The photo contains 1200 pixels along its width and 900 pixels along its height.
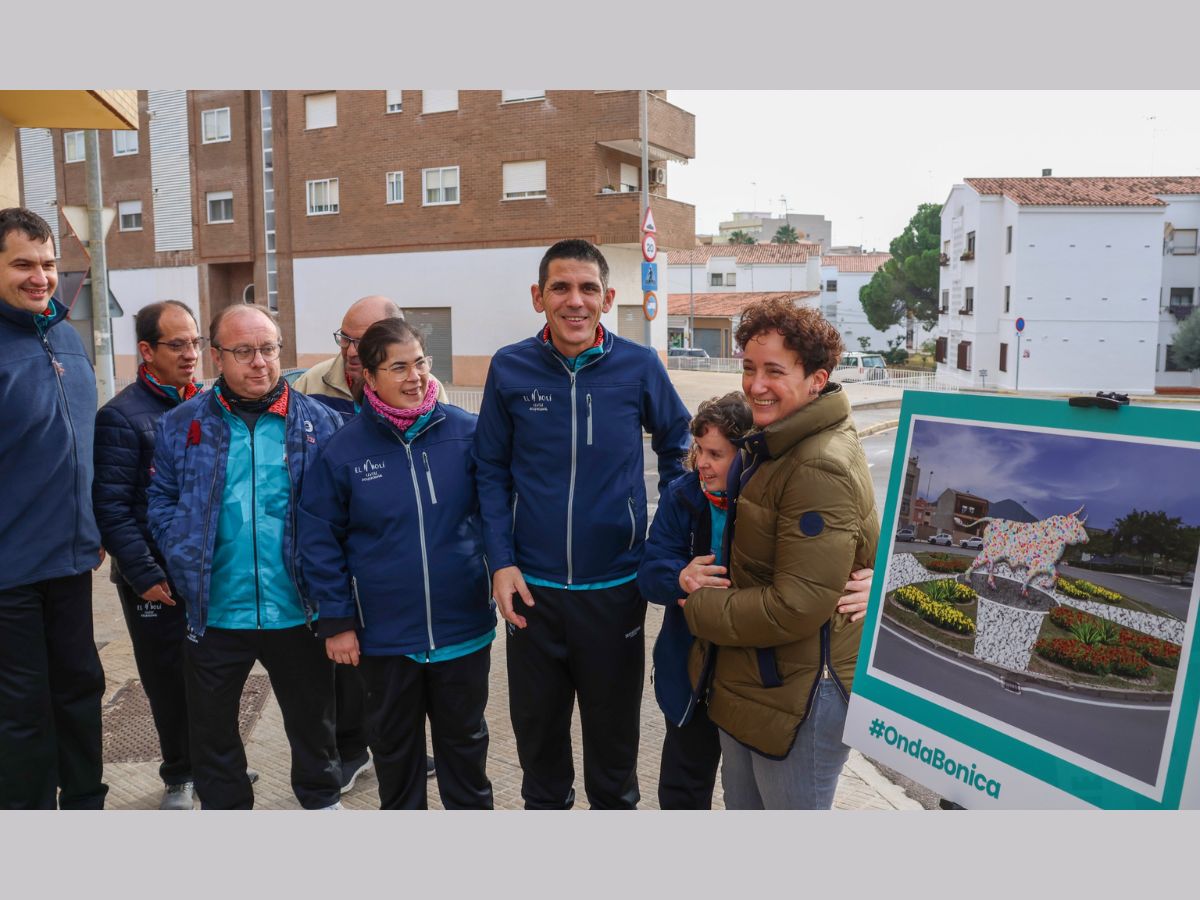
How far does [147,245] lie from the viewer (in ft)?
120

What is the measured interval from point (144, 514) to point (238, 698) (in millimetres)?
874

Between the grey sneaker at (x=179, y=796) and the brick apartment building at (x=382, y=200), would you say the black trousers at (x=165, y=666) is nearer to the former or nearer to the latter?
the grey sneaker at (x=179, y=796)

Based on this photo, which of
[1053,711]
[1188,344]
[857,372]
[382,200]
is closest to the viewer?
[1053,711]

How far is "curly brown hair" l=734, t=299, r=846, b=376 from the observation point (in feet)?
8.82

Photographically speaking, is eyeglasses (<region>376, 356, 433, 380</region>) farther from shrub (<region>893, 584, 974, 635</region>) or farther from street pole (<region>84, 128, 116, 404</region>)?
street pole (<region>84, 128, 116, 404</region>)

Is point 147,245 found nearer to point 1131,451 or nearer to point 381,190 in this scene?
point 381,190

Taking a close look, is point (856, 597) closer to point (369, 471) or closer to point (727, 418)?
point (727, 418)

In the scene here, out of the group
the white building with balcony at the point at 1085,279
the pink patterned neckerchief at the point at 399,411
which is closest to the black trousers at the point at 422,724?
the pink patterned neckerchief at the point at 399,411

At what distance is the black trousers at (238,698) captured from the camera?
3625 millimetres

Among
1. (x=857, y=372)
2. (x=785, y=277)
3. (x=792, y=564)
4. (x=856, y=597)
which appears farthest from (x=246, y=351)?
(x=785, y=277)

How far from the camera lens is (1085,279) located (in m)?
42.9

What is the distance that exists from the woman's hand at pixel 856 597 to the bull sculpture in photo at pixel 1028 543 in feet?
1.46

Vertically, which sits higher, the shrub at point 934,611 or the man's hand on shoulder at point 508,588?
the shrub at point 934,611

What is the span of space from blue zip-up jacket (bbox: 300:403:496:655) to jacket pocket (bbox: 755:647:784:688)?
1.25 metres
